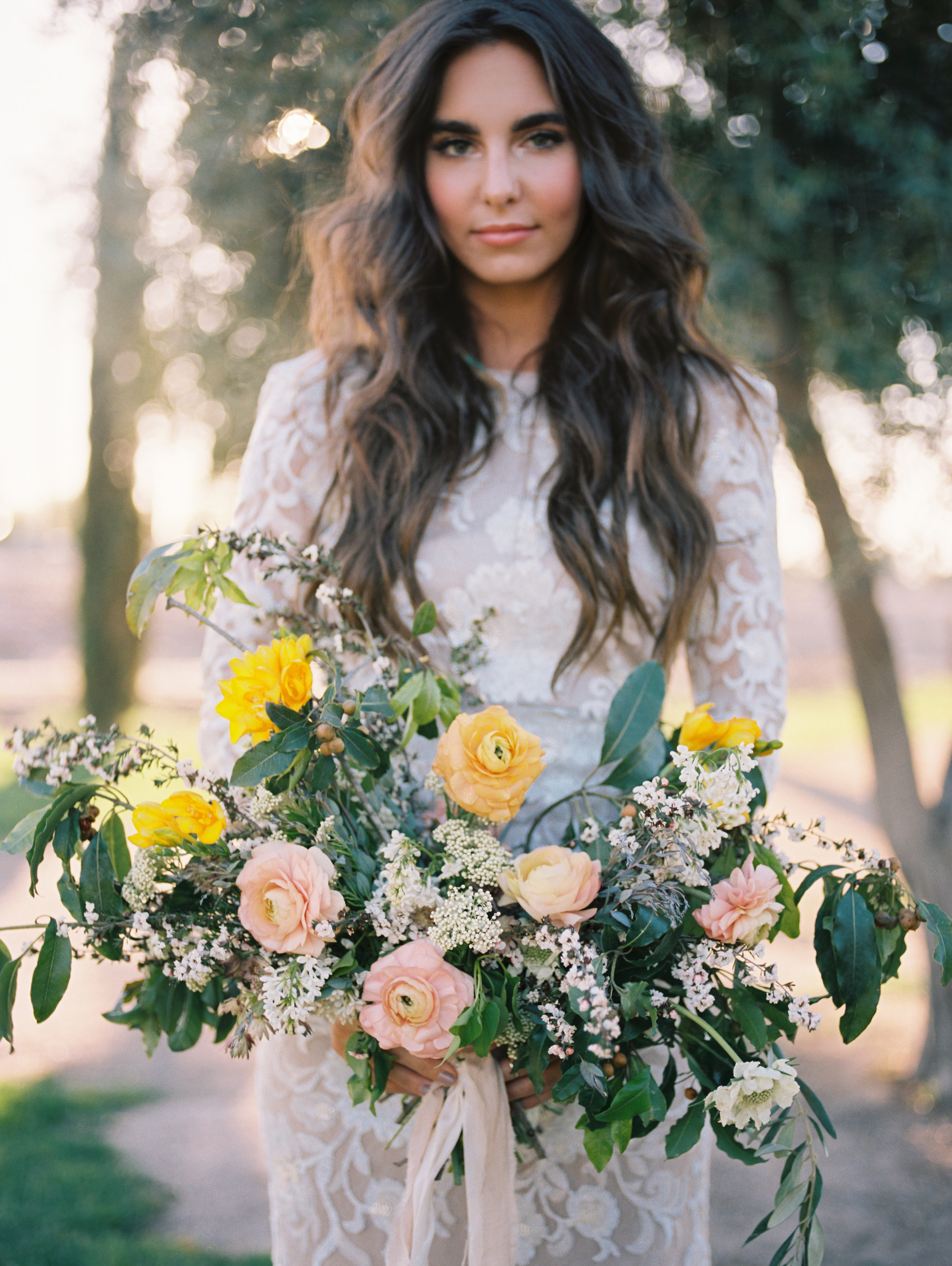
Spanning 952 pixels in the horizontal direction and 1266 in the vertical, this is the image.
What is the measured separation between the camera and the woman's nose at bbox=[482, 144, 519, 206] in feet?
5.74

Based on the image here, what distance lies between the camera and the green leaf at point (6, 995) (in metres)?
1.18

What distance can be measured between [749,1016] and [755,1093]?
0.28 feet

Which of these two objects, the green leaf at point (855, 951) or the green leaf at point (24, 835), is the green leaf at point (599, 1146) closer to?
the green leaf at point (855, 951)

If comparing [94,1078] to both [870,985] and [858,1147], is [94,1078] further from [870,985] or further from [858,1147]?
[870,985]

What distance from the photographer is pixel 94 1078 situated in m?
4.60

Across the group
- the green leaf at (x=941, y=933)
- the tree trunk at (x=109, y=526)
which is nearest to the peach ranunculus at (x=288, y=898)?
the green leaf at (x=941, y=933)

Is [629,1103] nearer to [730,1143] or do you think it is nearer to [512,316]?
[730,1143]

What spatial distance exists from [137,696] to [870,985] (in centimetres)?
1045

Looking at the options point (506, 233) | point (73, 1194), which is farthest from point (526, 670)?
point (73, 1194)

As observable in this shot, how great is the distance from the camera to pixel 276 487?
1.82 metres

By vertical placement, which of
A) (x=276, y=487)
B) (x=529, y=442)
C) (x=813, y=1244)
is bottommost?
(x=813, y=1244)

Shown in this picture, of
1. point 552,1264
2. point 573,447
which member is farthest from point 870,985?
point 573,447

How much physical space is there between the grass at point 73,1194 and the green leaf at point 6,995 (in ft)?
7.64

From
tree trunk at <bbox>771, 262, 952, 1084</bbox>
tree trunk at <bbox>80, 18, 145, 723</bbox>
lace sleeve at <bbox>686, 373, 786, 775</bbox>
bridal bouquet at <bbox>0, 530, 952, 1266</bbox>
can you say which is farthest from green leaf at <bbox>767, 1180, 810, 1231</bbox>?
tree trunk at <bbox>80, 18, 145, 723</bbox>
